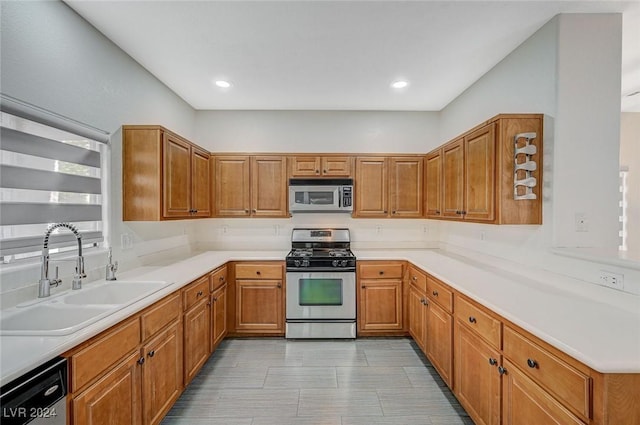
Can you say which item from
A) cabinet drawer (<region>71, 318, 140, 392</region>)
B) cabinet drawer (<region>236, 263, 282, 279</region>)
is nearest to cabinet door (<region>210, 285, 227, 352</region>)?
cabinet drawer (<region>236, 263, 282, 279</region>)

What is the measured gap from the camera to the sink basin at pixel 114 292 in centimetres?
188

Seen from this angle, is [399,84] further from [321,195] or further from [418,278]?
[418,278]

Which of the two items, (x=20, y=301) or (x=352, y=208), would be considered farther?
(x=352, y=208)

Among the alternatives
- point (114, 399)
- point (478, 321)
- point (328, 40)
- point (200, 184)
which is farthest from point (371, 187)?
point (114, 399)

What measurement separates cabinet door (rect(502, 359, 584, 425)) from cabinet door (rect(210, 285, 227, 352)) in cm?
240

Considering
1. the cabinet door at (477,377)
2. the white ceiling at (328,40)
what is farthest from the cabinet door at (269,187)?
the cabinet door at (477,377)

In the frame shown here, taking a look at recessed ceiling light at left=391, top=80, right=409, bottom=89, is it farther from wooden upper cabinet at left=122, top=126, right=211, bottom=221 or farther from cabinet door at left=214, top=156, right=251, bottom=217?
wooden upper cabinet at left=122, top=126, right=211, bottom=221

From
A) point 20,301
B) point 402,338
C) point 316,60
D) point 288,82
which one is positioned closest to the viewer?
point 20,301

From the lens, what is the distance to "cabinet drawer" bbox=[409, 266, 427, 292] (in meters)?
2.86

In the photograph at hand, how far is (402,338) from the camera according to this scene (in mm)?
3359

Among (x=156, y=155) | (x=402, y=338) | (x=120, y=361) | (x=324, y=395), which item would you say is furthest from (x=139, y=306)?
(x=402, y=338)

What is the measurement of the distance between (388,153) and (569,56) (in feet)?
6.51

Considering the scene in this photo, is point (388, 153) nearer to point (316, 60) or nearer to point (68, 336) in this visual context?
point (316, 60)

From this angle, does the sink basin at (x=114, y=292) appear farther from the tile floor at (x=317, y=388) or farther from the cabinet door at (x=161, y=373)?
the tile floor at (x=317, y=388)
